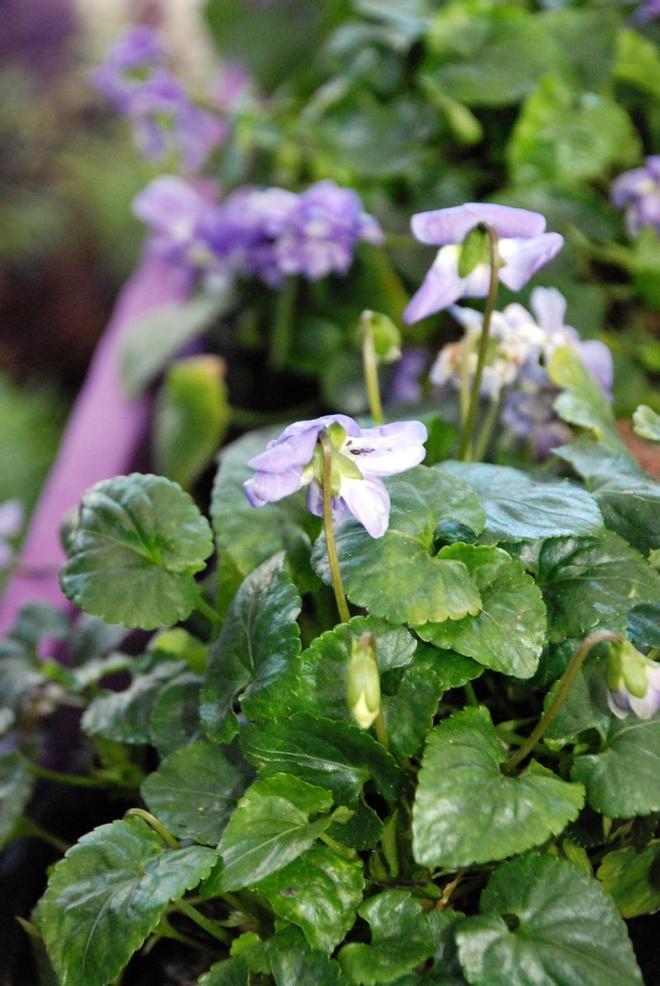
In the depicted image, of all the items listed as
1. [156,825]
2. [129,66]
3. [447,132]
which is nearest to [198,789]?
[156,825]

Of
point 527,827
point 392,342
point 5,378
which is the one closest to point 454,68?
point 392,342

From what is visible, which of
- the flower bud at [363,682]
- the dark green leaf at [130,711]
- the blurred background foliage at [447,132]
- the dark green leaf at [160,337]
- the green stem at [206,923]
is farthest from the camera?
the dark green leaf at [160,337]

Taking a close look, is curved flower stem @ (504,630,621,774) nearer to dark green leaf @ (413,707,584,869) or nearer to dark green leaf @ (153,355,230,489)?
dark green leaf @ (413,707,584,869)

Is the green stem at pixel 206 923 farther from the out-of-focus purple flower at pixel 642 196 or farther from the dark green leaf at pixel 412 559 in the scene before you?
the out-of-focus purple flower at pixel 642 196

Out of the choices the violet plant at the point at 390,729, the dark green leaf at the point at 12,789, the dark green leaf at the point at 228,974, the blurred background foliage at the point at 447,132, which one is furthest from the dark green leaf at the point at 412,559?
the blurred background foliage at the point at 447,132

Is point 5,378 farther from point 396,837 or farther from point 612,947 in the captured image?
point 612,947

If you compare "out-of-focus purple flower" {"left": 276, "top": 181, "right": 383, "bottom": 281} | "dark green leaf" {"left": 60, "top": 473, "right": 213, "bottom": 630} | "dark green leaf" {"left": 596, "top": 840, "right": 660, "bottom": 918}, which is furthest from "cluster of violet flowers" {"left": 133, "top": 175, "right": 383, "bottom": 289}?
"dark green leaf" {"left": 596, "top": 840, "right": 660, "bottom": 918}

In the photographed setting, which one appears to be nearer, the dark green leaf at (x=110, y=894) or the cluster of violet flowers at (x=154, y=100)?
the dark green leaf at (x=110, y=894)
